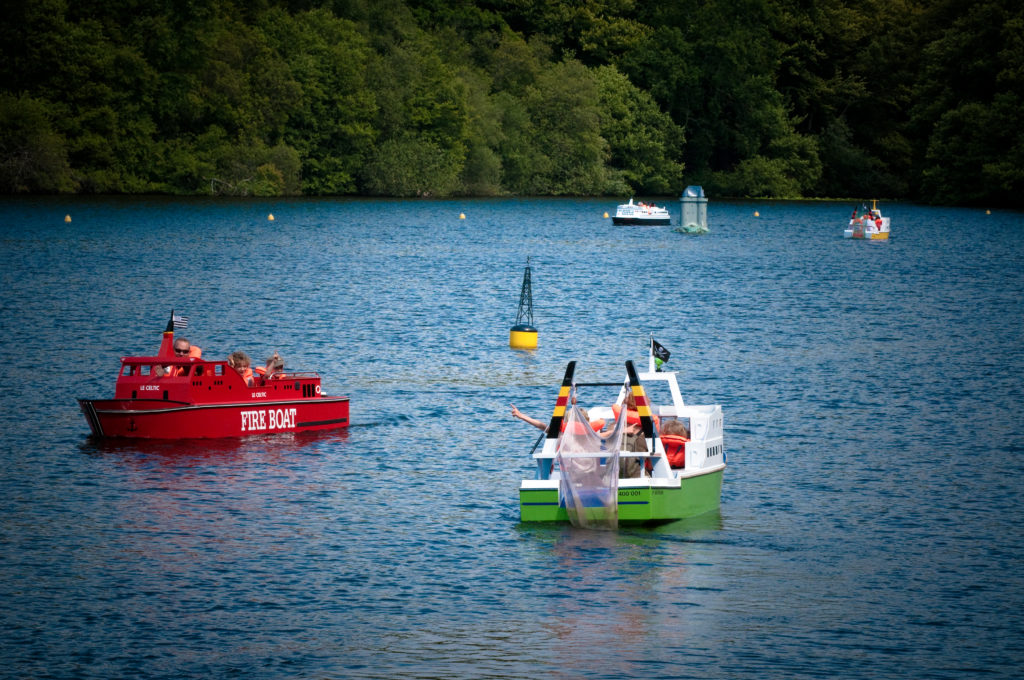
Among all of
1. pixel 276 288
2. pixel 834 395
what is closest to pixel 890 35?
pixel 276 288

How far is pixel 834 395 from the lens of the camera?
4256 centimetres

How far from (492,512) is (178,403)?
960 cm

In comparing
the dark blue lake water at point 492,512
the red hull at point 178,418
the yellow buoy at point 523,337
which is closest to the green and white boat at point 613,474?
the dark blue lake water at point 492,512

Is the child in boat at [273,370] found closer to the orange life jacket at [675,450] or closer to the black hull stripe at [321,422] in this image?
the black hull stripe at [321,422]

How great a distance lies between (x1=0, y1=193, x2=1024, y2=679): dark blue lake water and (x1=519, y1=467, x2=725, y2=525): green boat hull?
1.18 feet

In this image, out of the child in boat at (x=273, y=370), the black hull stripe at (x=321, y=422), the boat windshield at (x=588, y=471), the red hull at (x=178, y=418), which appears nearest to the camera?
the boat windshield at (x=588, y=471)

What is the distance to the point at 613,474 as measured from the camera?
25.2 m

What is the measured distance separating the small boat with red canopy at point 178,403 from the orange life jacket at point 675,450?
1166cm

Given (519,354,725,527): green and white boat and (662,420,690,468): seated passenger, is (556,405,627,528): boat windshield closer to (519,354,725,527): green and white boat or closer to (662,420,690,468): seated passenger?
(519,354,725,527): green and white boat

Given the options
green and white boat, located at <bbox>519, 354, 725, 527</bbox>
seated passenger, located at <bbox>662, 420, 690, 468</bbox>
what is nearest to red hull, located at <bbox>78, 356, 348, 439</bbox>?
green and white boat, located at <bbox>519, 354, 725, 527</bbox>

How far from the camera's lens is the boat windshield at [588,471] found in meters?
25.1

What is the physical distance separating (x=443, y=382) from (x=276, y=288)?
105 feet

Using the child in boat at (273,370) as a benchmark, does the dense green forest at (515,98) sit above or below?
above

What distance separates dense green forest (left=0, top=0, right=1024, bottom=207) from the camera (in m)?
148
